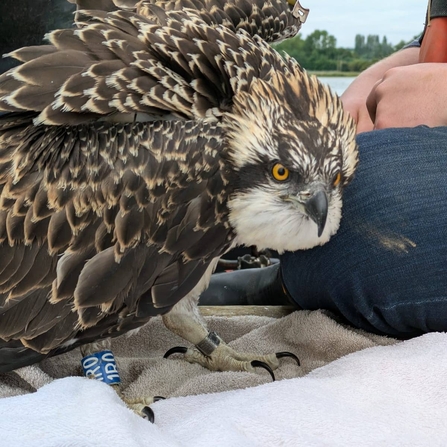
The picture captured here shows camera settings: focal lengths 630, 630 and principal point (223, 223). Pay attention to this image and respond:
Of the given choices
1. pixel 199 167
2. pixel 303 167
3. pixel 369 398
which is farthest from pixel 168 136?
pixel 369 398

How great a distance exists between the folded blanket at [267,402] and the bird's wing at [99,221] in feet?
0.57

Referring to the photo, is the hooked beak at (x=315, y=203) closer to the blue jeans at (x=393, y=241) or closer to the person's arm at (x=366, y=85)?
the blue jeans at (x=393, y=241)

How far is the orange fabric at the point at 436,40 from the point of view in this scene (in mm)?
2113

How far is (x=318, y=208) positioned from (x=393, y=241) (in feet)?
0.85

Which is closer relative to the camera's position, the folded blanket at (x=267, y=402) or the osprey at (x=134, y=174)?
the folded blanket at (x=267, y=402)

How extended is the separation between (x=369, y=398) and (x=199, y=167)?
0.60 meters

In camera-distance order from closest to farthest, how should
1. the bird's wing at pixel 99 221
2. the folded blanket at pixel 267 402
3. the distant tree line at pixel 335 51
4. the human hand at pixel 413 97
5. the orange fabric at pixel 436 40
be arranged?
the folded blanket at pixel 267 402, the bird's wing at pixel 99 221, the human hand at pixel 413 97, the orange fabric at pixel 436 40, the distant tree line at pixel 335 51

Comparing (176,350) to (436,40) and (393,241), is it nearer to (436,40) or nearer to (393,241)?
(393,241)

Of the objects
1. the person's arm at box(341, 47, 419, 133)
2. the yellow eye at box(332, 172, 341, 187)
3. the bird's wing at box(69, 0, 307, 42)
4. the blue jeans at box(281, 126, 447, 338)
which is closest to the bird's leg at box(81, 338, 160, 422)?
the blue jeans at box(281, 126, 447, 338)

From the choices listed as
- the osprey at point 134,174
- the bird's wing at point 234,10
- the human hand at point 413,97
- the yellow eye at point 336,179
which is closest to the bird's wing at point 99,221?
the osprey at point 134,174

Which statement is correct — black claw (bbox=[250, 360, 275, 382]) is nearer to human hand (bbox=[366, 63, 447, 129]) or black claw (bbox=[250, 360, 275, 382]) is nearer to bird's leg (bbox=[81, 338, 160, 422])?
bird's leg (bbox=[81, 338, 160, 422])

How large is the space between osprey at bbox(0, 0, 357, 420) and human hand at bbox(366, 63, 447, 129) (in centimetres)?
51

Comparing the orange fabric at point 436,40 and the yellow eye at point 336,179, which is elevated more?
the orange fabric at point 436,40

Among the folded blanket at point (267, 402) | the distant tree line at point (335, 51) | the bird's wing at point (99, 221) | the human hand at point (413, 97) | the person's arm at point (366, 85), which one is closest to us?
the folded blanket at point (267, 402)
